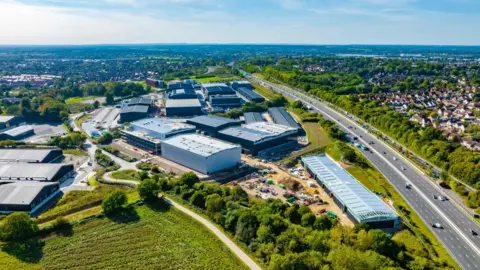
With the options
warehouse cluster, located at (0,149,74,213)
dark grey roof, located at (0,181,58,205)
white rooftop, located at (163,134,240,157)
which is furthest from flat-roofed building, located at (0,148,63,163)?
white rooftop, located at (163,134,240,157)

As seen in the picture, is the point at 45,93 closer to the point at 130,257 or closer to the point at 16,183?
the point at 16,183

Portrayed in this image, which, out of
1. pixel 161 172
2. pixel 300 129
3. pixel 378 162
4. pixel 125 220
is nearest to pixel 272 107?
pixel 300 129

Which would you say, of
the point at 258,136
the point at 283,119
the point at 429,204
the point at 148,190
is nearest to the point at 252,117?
the point at 283,119

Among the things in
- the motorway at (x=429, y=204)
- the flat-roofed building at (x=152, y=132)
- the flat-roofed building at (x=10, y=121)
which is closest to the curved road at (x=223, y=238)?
the motorway at (x=429, y=204)

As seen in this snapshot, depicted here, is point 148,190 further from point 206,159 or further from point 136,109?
point 136,109

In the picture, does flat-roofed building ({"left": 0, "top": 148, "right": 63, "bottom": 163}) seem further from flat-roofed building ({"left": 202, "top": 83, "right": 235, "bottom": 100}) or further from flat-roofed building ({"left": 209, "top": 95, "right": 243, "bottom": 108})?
flat-roofed building ({"left": 202, "top": 83, "right": 235, "bottom": 100})

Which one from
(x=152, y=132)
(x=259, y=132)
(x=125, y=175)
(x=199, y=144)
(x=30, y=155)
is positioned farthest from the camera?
(x=152, y=132)
